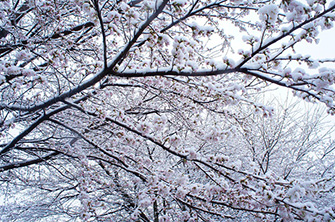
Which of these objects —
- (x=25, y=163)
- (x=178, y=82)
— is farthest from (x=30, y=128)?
(x=178, y=82)

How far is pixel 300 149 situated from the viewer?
7590 millimetres

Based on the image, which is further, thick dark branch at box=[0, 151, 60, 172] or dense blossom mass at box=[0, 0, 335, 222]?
thick dark branch at box=[0, 151, 60, 172]

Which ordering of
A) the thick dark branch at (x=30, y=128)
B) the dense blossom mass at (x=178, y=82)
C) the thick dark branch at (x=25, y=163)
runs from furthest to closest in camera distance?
the thick dark branch at (x=25, y=163)
the thick dark branch at (x=30, y=128)
the dense blossom mass at (x=178, y=82)

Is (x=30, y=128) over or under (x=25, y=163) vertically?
over

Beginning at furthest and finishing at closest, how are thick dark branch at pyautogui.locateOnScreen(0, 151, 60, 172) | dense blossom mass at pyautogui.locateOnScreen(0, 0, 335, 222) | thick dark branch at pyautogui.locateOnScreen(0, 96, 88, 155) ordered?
thick dark branch at pyautogui.locateOnScreen(0, 151, 60, 172) → thick dark branch at pyautogui.locateOnScreen(0, 96, 88, 155) → dense blossom mass at pyautogui.locateOnScreen(0, 0, 335, 222)

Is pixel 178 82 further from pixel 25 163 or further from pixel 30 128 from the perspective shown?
pixel 25 163

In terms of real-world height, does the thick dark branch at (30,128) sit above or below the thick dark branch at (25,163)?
above

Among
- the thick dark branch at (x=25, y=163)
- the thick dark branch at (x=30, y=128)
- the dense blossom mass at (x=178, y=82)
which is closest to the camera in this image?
the dense blossom mass at (x=178, y=82)

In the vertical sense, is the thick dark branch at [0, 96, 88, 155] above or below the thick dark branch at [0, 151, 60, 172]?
above

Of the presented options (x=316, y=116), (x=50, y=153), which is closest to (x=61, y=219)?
(x=50, y=153)

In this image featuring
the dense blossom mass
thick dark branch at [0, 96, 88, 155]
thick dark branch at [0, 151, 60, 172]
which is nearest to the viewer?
the dense blossom mass

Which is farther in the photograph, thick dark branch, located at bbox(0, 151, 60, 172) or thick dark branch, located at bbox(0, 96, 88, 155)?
thick dark branch, located at bbox(0, 151, 60, 172)

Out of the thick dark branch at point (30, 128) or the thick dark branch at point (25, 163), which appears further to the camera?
the thick dark branch at point (25, 163)

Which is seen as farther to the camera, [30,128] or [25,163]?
[25,163]
